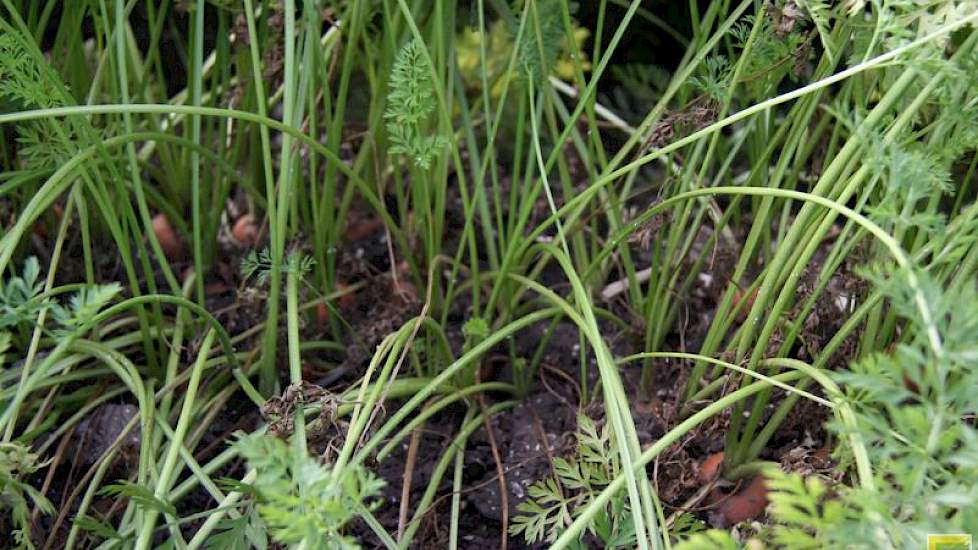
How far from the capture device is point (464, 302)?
1.37 m

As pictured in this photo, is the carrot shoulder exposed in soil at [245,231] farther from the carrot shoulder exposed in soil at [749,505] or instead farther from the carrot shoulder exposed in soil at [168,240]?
the carrot shoulder exposed in soil at [749,505]

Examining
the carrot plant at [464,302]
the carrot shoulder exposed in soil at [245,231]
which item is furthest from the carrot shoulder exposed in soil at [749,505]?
the carrot shoulder exposed in soil at [245,231]

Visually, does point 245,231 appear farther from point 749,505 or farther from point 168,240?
point 749,505

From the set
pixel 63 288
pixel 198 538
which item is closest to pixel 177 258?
pixel 63 288

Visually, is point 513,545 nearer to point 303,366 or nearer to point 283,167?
point 303,366

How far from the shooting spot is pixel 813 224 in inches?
38.4

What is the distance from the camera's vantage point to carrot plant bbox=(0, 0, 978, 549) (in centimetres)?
78

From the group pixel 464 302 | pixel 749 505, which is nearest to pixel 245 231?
pixel 464 302

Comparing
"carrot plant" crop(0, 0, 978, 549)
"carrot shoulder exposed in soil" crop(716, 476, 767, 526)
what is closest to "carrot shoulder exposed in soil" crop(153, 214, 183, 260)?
"carrot plant" crop(0, 0, 978, 549)

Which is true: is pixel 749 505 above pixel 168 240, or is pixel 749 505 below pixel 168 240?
below

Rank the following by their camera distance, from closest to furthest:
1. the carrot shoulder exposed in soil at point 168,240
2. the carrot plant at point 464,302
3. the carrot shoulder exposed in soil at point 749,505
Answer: the carrot plant at point 464,302 < the carrot shoulder exposed in soil at point 749,505 < the carrot shoulder exposed in soil at point 168,240

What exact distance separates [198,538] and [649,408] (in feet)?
1.81

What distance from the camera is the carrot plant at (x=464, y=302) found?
78cm

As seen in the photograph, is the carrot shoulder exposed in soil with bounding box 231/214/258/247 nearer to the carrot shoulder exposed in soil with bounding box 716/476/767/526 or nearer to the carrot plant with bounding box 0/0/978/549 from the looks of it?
the carrot plant with bounding box 0/0/978/549
